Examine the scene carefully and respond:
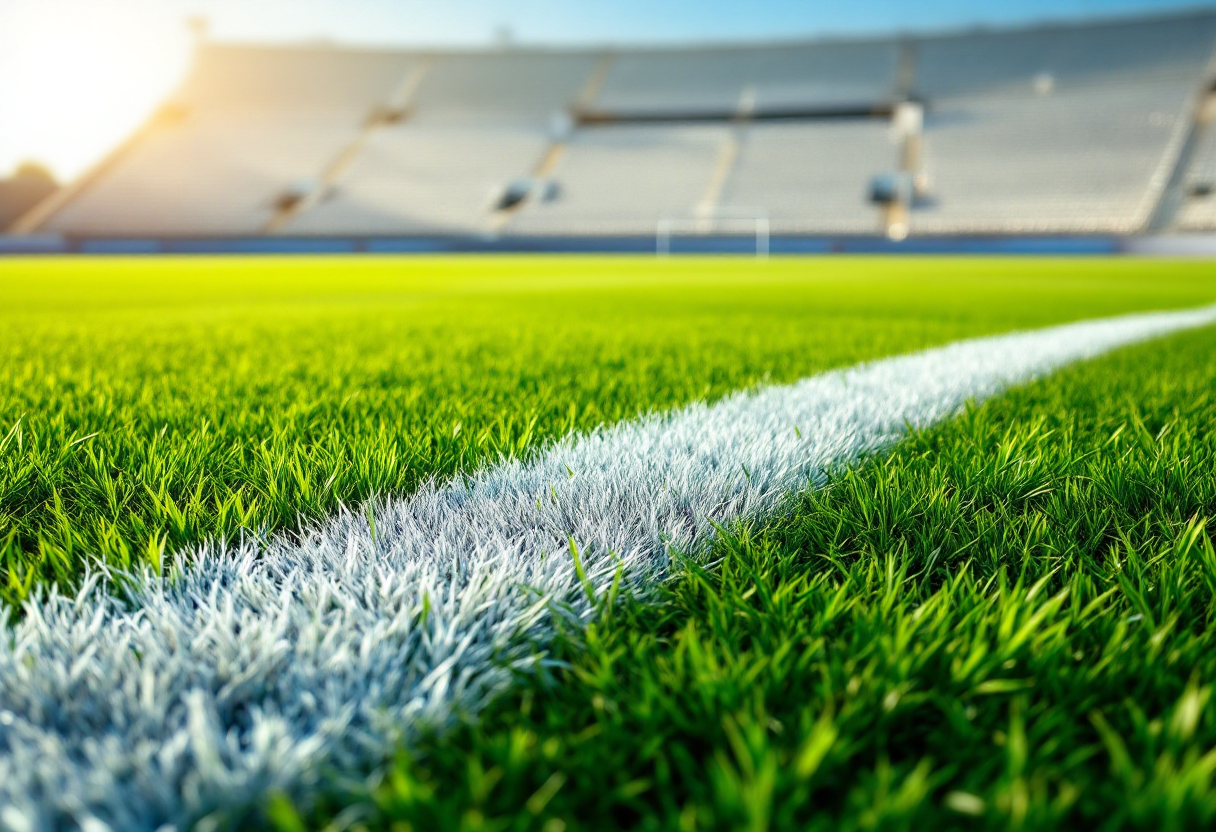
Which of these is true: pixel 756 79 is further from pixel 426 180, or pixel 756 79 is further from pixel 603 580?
pixel 603 580

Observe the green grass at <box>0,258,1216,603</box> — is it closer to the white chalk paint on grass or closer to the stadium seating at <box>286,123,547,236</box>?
the white chalk paint on grass

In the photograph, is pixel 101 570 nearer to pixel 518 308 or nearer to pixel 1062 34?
pixel 518 308

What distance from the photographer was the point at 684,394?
8.21 feet

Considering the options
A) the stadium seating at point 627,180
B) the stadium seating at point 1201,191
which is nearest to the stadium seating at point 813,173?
the stadium seating at point 627,180

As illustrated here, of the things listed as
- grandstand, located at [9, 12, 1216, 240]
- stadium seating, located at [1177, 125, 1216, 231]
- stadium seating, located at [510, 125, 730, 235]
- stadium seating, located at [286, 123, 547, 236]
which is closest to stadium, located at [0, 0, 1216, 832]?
stadium seating, located at [1177, 125, 1216, 231]

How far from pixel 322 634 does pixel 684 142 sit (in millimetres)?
33971

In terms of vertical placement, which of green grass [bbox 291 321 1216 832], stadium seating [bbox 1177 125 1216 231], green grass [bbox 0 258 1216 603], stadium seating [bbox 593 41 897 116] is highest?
stadium seating [bbox 593 41 897 116]

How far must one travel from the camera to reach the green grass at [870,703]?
0.57 meters

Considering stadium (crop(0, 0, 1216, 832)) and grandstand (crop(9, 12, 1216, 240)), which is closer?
stadium (crop(0, 0, 1216, 832))

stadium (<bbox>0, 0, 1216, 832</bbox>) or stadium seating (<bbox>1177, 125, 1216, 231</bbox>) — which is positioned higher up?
stadium seating (<bbox>1177, 125, 1216, 231</bbox>)

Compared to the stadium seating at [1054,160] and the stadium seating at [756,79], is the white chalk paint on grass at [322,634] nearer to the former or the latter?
the stadium seating at [1054,160]

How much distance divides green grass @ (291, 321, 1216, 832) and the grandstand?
28.2 metres

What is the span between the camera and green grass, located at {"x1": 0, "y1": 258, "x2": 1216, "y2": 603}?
1.27 meters

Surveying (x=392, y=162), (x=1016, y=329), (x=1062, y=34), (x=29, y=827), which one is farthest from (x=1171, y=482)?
(x=1062, y=34)
